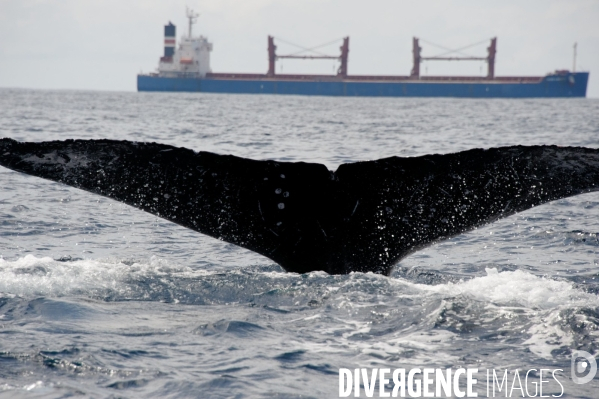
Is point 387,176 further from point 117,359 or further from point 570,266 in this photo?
point 570,266

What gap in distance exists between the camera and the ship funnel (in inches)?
3991

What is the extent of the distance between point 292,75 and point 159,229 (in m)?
89.7

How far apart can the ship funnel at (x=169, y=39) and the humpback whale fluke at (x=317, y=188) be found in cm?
9960

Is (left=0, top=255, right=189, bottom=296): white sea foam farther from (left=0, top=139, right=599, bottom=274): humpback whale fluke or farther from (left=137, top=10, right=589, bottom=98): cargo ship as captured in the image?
(left=137, top=10, right=589, bottom=98): cargo ship

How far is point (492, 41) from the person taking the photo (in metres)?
101

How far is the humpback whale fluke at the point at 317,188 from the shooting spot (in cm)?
419

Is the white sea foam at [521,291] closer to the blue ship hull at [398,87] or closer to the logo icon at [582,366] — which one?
the logo icon at [582,366]

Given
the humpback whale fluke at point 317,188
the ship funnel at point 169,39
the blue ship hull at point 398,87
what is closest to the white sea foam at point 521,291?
the humpback whale fluke at point 317,188

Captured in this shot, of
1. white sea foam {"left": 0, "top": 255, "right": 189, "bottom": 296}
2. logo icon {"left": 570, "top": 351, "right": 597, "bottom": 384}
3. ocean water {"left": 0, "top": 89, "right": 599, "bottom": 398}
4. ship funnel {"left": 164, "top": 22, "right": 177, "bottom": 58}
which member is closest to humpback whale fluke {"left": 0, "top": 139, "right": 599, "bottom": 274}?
ocean water {"left": 0, "top": 89, "right": 599, "bottom": 398}

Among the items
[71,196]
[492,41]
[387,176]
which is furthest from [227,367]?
[492,41]

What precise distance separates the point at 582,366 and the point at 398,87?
89791 millimetres

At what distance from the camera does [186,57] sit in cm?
9900

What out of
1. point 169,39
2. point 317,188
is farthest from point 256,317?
point 169,39

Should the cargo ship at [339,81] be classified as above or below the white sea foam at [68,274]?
above
